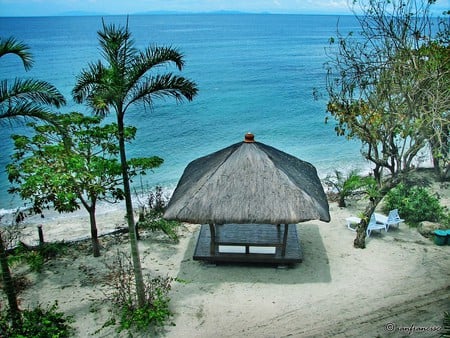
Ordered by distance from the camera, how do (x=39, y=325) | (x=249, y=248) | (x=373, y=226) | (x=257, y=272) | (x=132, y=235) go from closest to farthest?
(x=39, y=325) → (x=132, y=235) → (x=257, y=272) → (x=249, y=248) → (x=373, y=226)

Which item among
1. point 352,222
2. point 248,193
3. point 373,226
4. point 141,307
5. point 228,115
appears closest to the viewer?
point 141,307

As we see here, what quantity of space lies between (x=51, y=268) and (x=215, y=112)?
2498 cm

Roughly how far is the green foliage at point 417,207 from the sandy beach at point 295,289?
68 centimetres

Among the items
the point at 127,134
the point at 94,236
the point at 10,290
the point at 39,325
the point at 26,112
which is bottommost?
the point at 39,325

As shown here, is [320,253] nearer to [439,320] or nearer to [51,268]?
[439,320]

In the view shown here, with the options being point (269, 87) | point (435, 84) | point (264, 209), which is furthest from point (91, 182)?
point (269, 87)

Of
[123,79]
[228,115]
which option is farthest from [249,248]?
[228,115]

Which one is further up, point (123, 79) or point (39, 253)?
point (123, 79)

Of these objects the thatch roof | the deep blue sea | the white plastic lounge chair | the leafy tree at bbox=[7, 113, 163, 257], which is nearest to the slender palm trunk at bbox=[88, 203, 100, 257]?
the leafy tree at bbox=[7, 113, 163, 257]

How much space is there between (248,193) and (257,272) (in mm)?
1950

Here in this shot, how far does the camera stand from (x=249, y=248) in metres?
10.4

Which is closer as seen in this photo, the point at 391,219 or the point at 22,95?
the point at 22,95

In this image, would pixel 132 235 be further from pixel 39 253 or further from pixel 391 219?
pixel 391 219

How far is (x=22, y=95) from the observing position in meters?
7.39
